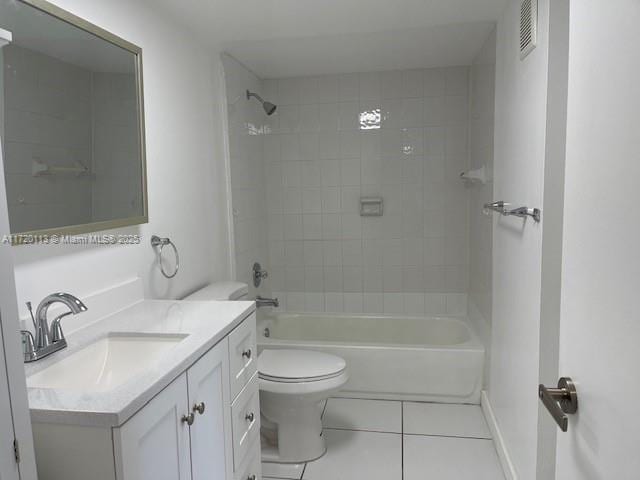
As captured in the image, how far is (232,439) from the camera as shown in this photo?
1.67 meters

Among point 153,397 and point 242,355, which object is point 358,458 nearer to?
point 242,355

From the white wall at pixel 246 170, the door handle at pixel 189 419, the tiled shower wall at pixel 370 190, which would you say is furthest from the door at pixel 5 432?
the tiled shower wall at pixel 370 190

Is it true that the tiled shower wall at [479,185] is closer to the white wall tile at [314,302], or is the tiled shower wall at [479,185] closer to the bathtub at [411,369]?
the bathtub at [411,369]

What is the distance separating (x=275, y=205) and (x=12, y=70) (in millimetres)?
2566

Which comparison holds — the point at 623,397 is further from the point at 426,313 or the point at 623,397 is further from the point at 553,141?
the point at 426,313

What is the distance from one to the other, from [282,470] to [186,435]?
1162 mm

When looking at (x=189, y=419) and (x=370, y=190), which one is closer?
(x=189, y=419)

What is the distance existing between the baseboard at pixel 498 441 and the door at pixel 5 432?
1.97m

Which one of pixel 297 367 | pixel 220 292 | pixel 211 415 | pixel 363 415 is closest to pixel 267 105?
pixel 220 292

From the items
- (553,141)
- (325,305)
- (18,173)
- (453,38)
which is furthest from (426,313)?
(18,173)

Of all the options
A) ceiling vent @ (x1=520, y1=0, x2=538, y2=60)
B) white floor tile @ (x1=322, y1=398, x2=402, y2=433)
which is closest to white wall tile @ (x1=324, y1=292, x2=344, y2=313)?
white floor tile @ (x1=322, y1=398, x2=402, y2=433)

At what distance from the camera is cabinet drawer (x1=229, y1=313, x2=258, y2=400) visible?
1.67 meters

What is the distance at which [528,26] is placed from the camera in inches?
69.6

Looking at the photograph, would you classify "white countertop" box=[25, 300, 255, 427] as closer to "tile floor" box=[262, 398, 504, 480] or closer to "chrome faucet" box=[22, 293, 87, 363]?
→ "chrome faucet" box=[22, 293, 87, 363]
